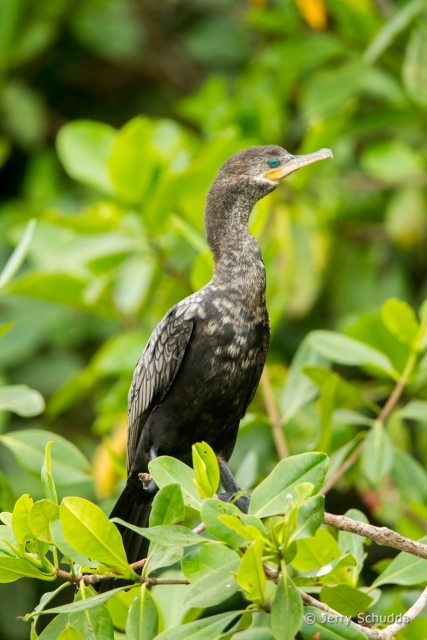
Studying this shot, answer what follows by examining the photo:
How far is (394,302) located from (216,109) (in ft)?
7.39

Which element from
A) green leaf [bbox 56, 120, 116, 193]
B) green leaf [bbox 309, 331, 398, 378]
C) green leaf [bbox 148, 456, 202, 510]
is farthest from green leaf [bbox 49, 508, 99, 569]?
green leaf [bbox 56, 120, 116, 193]

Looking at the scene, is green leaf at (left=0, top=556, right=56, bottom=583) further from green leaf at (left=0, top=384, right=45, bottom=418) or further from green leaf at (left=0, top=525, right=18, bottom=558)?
green leaf at (left=0, top=384, right=45, bottom=418)

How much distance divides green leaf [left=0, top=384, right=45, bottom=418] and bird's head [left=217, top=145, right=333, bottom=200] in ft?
3.58

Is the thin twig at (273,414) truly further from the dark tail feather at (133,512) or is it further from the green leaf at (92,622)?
the green leaf at (92,622)

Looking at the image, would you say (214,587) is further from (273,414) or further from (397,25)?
(397,25)

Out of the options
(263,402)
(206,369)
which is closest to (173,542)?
(206,369)

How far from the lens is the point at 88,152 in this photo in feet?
14.1

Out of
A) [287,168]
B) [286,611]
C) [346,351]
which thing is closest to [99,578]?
[286,611]

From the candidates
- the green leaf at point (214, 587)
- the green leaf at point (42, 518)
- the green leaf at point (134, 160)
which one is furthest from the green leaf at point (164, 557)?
the green leaf at point (134, 160)

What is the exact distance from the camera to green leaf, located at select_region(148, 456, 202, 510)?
2.15 metres

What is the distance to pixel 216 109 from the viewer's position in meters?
4.95

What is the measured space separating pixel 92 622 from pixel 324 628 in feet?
1.98

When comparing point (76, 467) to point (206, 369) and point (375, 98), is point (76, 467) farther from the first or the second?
point (375, 98)

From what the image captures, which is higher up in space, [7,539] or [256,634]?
[7,539]
